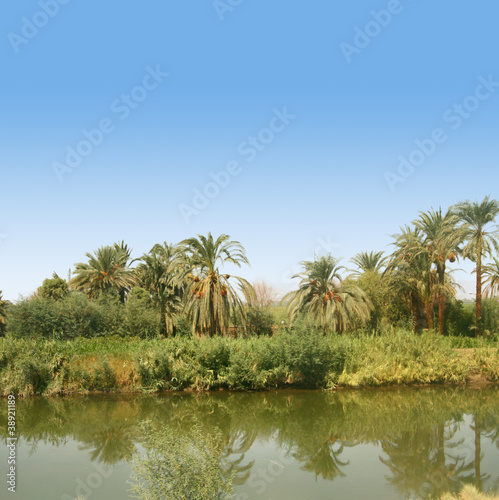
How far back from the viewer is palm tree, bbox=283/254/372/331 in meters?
22.2

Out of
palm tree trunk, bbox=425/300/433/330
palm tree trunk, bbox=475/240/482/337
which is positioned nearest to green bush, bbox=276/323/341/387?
palm tree trunk, bbox=425/300/433/330

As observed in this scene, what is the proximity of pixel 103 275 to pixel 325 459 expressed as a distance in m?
25.5

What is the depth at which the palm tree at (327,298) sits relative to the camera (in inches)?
876

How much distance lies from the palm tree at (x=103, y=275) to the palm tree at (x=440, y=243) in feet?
61.0

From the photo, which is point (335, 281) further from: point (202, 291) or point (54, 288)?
point (54, 288)

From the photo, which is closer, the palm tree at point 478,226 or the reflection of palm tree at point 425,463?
the reflection of palm tree at point 425,463

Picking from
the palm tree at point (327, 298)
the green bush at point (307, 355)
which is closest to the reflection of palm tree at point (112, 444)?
the green bush at point (307, 355)

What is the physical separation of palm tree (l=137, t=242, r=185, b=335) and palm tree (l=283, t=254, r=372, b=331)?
9.66 metres

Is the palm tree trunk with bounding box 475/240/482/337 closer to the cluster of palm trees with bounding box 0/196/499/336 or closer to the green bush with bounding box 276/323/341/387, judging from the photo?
the cluster of palm trees with bounding box 0/196/499/336

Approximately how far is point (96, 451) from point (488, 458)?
28.1 feet

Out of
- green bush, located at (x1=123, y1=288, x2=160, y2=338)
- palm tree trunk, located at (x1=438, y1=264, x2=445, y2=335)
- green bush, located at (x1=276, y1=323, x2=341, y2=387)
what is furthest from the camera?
palm tree trunk, located at (x1=438, y1=264, x2=445, y2=335)

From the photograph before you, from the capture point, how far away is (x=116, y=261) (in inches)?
1321

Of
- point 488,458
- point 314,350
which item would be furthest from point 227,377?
point 488,458

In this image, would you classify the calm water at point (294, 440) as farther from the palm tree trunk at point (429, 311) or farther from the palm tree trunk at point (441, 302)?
the palm tree trunk at point (429, 311)
